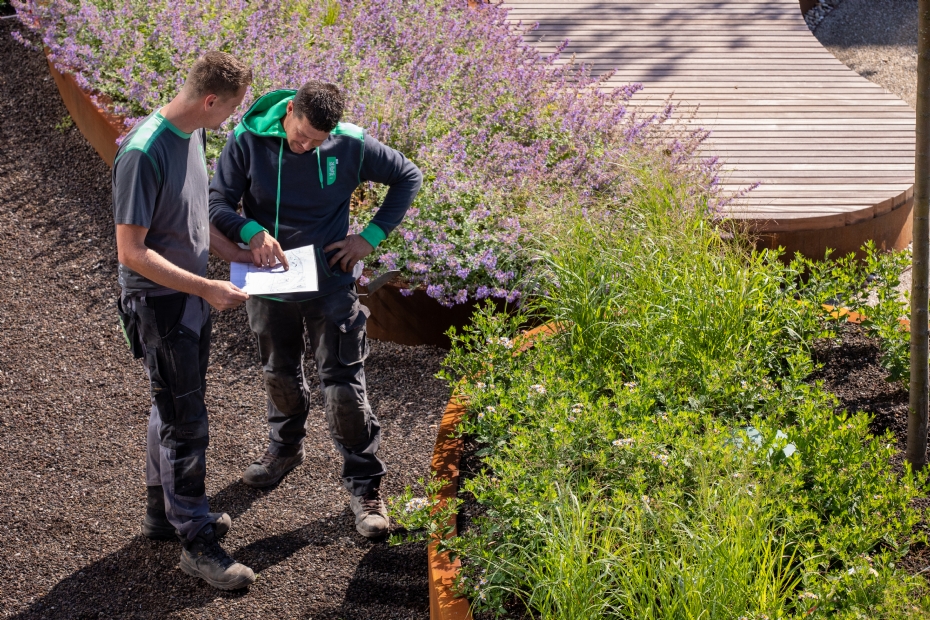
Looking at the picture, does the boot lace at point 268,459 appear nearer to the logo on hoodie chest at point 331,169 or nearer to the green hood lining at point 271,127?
the green hood lining at point 271,127

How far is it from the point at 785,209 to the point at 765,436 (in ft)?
8.47

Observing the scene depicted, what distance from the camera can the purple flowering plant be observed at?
457 centimetres

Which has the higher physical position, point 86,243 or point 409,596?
point 86,243

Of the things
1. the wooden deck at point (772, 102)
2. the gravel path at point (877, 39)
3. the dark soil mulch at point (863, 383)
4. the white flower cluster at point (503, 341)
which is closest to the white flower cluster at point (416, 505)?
the white flower cluster at point (503, 341)

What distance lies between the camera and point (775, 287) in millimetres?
3904

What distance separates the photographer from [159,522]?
3664 millimetres

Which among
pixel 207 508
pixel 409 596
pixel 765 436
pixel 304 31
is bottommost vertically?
pixel 409 596

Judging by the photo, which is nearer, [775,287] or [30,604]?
[30,604]

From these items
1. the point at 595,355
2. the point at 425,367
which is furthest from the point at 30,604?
the point at 595,355

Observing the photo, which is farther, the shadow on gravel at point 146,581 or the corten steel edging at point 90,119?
the corten steel edging at point 90,119

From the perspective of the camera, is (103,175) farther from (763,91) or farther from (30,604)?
(763,91)

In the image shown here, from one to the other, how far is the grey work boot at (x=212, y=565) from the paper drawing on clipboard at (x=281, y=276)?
97cm

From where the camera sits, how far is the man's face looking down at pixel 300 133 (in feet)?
10.6

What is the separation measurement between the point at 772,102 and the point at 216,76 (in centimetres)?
481
